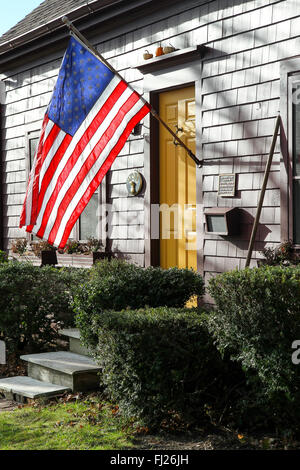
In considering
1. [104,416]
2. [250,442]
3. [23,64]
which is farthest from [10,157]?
[250,442]

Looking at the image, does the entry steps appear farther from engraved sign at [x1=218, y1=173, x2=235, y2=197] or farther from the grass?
engraved sign at [x1=218, y1=173, x2=235, y2=197]

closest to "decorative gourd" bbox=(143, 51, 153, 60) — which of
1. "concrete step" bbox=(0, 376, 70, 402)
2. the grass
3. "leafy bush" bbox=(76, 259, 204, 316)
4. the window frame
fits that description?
the window frame

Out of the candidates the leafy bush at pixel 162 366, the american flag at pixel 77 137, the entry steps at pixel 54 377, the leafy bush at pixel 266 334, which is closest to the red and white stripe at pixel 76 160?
the american flag at pixel 77 137

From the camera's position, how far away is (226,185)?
658 centimetres

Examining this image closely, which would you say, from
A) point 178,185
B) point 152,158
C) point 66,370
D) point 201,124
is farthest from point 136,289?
point 152,158

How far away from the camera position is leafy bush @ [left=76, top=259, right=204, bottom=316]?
209 inches

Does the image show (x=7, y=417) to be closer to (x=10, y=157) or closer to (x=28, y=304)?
(x=28, y=304)

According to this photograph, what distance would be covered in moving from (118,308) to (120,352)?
3.53 ft

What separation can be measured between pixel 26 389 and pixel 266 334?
7.88 feet

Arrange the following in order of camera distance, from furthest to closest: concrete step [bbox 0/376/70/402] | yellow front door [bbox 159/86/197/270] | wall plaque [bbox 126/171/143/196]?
1. wall plaque [bbox 126/171/143/196]
2. yellow front door [bbox 159/86/197/270]
3. concrete step [bbox 0/376/70/402]

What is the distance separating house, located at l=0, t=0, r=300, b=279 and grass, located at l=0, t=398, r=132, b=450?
2.54 m

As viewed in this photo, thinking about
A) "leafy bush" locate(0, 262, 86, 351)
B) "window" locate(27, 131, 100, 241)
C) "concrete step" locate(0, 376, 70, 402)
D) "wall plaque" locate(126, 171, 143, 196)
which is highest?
"wall plaque" locate(126, 171, 143, 196)

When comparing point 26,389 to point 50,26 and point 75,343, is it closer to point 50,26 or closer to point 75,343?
point 75,343

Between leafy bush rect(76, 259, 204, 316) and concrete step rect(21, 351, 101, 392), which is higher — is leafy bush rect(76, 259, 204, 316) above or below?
above
